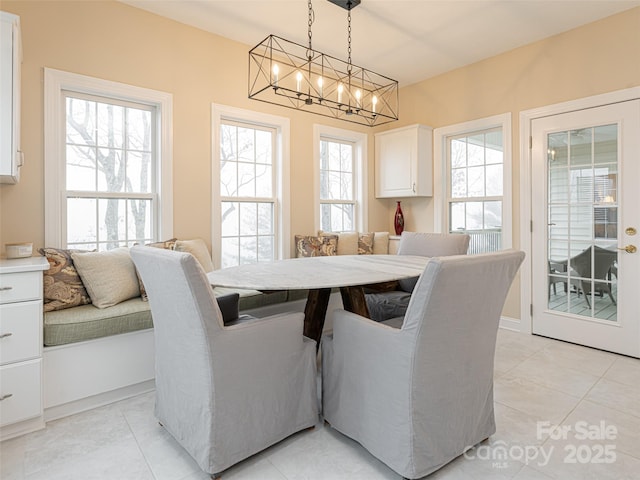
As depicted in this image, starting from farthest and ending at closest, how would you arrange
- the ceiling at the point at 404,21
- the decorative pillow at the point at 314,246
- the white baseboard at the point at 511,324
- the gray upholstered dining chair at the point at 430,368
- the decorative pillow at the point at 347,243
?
the decorative pillow at the point at 347,243, the decorative pillow at the point at 314,246, the white baseboard at the point at 511,324, the ceiling at the point at 404,21, the gray upholstered dining chair at the point at 430,368

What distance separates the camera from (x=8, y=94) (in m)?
1.95

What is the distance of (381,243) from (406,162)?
39.0 inches

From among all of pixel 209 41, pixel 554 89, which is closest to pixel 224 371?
pixel 209 41

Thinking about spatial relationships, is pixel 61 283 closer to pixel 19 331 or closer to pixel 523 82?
pixel 19 331

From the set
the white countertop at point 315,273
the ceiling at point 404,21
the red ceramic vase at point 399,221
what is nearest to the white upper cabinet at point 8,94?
the ceiling at point 404,21

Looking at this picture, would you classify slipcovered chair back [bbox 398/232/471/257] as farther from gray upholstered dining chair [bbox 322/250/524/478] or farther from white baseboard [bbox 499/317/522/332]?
gray upholstered dining chair [bbox 322/250/524/478]

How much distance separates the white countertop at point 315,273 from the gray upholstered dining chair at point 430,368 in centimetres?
25

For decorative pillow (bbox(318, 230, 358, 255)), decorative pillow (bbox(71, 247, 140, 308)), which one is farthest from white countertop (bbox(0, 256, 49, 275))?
decorative pillow (bbox(318, 230, 358, 255))

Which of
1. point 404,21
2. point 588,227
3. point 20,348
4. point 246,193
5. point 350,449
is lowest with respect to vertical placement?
point 350,449

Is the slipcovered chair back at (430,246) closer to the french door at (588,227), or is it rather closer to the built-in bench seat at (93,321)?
the french door at (588,227)

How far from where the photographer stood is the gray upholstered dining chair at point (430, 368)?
136 cm

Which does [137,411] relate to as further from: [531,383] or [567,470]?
[531,383]

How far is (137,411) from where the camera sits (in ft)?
6.92

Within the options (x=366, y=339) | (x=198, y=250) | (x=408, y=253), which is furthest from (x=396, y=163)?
(x=366, y=339)
